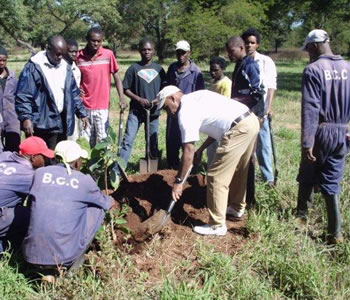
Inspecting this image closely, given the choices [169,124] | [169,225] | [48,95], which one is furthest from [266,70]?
[48,95]

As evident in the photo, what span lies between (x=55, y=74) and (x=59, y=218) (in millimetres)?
2128

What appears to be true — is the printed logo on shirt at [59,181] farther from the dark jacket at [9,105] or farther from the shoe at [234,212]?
the dark jacket at [9,105]

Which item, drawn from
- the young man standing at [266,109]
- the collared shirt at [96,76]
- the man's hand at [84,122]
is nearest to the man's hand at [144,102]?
the collared shirt at [96,76]

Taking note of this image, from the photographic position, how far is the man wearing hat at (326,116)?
3.61 meters

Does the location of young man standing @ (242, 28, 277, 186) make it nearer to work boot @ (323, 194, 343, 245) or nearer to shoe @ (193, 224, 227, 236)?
work boot @ (323, 194, 343, 245)

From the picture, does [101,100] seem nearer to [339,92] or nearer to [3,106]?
[3,106]

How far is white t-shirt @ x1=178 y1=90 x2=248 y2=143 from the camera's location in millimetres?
3430

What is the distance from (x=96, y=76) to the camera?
5477 millimetres

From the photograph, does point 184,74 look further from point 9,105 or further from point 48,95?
point 9,105

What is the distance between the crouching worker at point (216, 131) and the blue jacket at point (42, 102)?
1.63 metres

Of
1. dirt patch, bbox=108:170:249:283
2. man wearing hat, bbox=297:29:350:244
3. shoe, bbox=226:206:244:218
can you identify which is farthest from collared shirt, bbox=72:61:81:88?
man wearing hat, bbox=297:29:350:244

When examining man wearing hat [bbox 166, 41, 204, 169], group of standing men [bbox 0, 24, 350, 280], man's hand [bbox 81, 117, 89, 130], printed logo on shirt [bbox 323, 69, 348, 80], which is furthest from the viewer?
man wearing hat [bbox 166, 41, 204, 169]

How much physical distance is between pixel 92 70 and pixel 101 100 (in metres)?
0.42

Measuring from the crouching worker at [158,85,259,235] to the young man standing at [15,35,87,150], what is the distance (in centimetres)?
161
